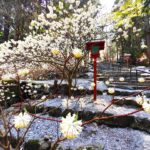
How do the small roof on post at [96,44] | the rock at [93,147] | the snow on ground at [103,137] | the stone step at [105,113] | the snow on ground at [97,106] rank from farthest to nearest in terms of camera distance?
the small roof on post at [96,44]
the snow on ground at [97,106]
the stone step at [105,113]
the snow on ground at [103,137]
the rock at [93,147]

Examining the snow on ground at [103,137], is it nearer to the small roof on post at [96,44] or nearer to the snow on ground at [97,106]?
the snow on ground at [97,106]

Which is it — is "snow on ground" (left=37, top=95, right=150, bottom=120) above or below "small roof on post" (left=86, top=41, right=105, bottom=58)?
below

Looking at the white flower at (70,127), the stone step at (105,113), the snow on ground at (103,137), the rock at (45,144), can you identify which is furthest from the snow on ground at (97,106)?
the white flower at (70,127)

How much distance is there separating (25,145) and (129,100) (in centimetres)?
293

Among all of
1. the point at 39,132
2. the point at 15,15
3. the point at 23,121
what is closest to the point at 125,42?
the point at 15,15

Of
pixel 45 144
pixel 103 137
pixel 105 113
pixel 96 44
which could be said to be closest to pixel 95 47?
pixel 96 44

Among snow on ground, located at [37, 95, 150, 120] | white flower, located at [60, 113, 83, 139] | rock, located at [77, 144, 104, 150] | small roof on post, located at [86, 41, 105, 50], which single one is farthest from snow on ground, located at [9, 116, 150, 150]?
white flower, located at [60, 113, 83, 139]

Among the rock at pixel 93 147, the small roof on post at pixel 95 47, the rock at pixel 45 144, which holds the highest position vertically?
the small roof on post at pixel 95 47

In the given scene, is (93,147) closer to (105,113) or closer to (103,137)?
(103,137)

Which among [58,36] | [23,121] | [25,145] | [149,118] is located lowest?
[25,145]

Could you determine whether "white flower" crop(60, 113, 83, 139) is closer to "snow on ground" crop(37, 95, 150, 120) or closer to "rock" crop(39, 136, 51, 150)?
"rock" crop(39, 136, 51, 150)

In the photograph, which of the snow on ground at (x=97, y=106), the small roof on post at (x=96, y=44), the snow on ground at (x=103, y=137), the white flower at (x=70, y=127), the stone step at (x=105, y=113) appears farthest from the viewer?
the small roof on post at (x=96, y=44)

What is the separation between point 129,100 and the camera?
6.42 meters

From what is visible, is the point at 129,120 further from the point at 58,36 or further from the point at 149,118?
the point at 58,36
